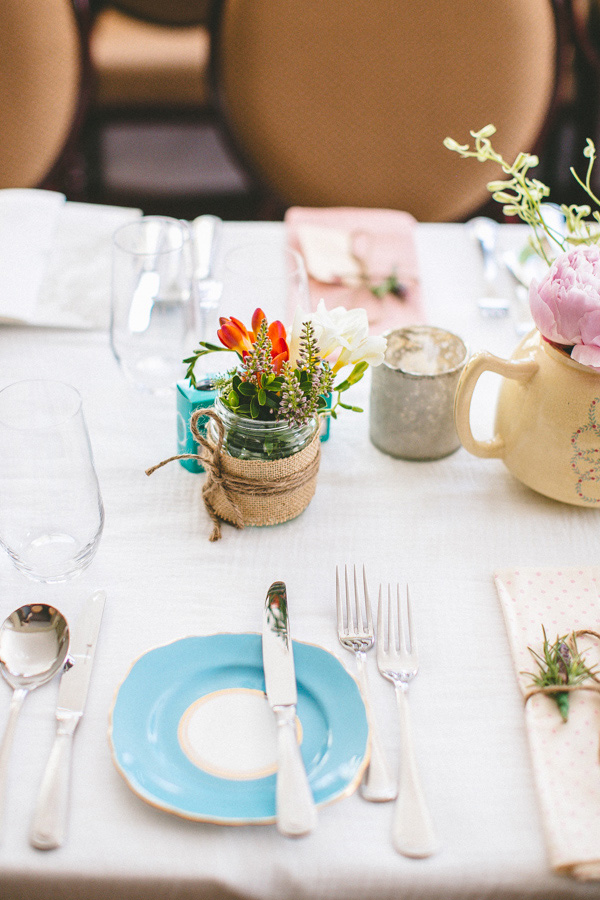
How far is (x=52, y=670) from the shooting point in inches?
22.9

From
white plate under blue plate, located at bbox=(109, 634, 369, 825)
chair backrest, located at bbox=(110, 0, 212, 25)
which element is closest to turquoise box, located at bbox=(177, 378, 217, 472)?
white plate under blue plate, located at bbox=(109, 634, 369, 825)

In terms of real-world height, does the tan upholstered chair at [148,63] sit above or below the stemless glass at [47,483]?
below

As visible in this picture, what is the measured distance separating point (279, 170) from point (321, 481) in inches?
33.0

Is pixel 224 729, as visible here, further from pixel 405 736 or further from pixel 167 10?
pixel 167 10

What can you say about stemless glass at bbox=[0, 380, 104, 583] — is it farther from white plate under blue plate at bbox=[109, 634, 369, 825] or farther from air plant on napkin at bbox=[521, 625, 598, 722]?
air plant on napkin at bbox=[521, 625, 598, 722]

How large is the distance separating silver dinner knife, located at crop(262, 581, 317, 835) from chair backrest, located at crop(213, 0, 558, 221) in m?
1.00

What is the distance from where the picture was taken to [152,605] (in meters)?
0.65

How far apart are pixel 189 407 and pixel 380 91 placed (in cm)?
89

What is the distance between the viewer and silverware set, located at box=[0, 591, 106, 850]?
0.50 m

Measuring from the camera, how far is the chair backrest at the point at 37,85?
1.28 m

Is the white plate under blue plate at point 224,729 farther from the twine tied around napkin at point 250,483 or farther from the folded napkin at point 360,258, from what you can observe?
the folded napkin at point 360,258

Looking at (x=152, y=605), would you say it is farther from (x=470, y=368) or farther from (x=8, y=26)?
(x=8, y=26)

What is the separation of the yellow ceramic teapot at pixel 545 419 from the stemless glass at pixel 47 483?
1.18 feet

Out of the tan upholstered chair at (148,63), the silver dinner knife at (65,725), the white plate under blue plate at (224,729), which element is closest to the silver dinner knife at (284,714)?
the white plate under blue plate at (224,729)
